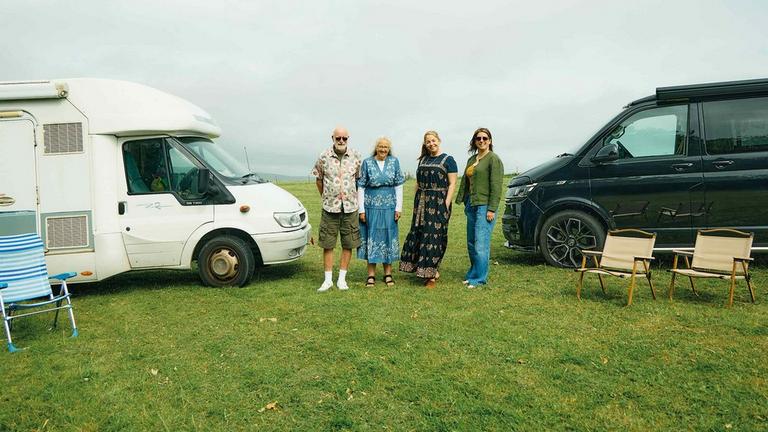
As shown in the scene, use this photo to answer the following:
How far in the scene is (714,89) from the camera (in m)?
7.46

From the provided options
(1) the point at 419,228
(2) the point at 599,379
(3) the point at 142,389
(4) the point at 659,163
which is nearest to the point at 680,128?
(4) the point at 659,163

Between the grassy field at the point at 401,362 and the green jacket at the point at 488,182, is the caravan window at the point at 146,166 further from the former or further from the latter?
the green jacket at the point at 488,182

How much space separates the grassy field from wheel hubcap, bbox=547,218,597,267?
942mm

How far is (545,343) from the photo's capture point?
489 centimetres

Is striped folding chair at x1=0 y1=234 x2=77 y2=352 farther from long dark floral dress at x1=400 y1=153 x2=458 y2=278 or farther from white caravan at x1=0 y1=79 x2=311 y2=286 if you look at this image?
long dark floral dress at x1=400 y1=153 x2=458 y2=278

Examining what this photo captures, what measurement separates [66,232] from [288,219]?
284 centimetres

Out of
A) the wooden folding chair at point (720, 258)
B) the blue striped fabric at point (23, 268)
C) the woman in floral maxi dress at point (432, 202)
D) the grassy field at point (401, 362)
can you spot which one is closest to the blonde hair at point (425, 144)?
the woman in floral maxi dress at point (432, 202)

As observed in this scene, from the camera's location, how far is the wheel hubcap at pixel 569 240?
313 inches

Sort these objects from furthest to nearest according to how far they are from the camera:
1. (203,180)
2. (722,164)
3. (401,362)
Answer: (722,164)
(203,180)
(401,362)

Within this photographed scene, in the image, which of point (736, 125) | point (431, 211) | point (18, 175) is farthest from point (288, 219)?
point (736, 125)

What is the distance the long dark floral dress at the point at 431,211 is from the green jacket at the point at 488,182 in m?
0.29

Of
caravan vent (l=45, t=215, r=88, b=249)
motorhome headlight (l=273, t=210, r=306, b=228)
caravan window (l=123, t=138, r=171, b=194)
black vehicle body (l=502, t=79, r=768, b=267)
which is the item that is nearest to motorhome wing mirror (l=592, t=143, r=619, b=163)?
black vehicle body (l=502, t=79, r=768, b=267)

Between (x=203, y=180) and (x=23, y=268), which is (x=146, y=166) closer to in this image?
(x=203, y=180)

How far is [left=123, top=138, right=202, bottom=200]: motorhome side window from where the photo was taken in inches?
291
